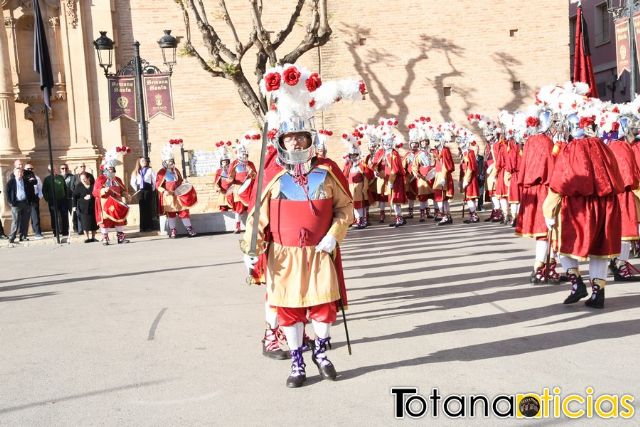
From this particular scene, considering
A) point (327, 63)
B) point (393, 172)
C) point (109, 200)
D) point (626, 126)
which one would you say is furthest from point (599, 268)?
point (327, 63)

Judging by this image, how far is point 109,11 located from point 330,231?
64.3ft

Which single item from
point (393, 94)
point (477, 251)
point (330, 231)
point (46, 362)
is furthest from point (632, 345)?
point (393, 94)

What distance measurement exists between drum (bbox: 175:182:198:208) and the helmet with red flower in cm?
1250

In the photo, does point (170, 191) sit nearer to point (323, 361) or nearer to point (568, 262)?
point (568, 262)

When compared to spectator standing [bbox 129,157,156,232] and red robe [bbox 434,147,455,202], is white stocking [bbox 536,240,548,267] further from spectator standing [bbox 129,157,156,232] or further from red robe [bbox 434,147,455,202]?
spectator standing [bbox 129,157,156,232]

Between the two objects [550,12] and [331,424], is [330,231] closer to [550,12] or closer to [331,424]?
[331,424]

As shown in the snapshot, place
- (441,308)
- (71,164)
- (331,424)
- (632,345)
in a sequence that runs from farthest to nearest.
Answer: (71,164) → (441,308) → (632,345) → (331,424)

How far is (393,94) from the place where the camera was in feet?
80.6

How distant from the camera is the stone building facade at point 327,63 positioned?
2247cm

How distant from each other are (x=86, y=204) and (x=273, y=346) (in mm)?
12907

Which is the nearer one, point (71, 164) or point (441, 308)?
point (441, 308)

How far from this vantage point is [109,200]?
55.0ft

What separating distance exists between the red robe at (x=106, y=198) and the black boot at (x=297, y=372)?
12424 mm

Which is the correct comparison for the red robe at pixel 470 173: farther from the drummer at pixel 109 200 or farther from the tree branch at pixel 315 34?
the drummer at pixel 109 200
